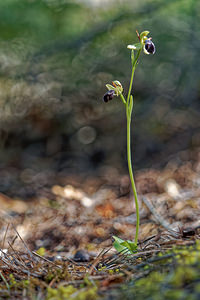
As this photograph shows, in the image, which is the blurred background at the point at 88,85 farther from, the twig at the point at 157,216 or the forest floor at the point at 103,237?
the twig at the point at 157,216

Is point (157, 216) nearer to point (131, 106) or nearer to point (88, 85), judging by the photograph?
point (131, 106)

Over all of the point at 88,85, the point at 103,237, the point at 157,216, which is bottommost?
the point at 103,237

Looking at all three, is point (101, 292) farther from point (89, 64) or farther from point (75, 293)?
point (89, 64)

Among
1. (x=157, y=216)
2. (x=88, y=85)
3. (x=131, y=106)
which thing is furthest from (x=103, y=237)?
(x=88, y=85)

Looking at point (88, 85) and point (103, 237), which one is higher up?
point (88, 85)

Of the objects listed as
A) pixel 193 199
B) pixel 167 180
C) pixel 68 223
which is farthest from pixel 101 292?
pixel 167 180

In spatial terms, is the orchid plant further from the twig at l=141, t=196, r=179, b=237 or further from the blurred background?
the blurred background

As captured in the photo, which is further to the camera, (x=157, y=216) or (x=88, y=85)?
(x=88, y=85)

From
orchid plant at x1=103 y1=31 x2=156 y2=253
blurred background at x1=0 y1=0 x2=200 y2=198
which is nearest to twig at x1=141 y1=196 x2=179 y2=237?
orchid plant at x1=103 y1=31 x2=156 y2=253
